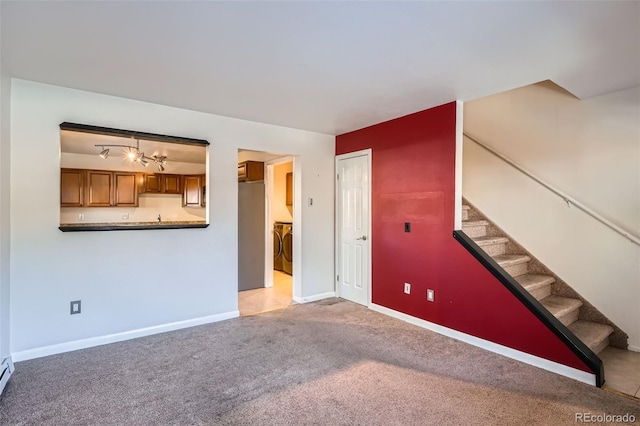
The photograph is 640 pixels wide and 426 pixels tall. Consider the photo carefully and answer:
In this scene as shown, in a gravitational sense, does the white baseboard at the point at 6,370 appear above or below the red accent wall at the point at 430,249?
below

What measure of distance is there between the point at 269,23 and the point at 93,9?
0.92 m

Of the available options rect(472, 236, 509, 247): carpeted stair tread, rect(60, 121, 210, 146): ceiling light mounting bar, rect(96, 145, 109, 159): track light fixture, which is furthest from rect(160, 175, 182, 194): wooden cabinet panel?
rect(472, 236, 509, 247): carpeted stair tread

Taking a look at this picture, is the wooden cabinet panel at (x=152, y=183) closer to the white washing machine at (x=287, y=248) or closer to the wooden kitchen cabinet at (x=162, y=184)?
the wooden kitchen cabinet at (x=162, y=184)

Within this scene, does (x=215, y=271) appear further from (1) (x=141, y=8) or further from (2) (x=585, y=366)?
(2) (x=585, y=366)

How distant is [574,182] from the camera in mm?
3162

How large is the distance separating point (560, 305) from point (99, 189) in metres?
5.12

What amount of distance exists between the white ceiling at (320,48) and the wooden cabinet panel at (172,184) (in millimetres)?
1522

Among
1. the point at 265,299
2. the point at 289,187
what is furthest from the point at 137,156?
the point at 289,187

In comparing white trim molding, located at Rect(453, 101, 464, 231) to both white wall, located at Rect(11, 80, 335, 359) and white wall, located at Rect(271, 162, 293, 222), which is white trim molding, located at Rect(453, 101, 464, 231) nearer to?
white wall, located at Rect(11, 80, 335, 359)

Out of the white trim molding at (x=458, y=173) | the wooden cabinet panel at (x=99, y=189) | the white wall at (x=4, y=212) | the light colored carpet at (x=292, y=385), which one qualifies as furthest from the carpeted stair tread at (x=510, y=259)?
the wooden cabinet panel at (x=99, y=189)

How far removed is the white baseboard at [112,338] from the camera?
265cm

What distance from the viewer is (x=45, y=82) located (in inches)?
105

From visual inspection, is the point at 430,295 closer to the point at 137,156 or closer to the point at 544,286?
the point at 544,286

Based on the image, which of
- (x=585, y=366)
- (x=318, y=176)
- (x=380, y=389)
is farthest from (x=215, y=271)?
(x=585, y=366)
